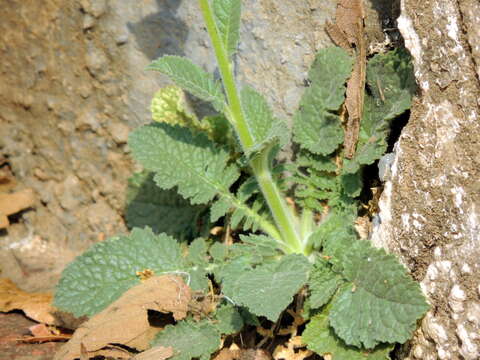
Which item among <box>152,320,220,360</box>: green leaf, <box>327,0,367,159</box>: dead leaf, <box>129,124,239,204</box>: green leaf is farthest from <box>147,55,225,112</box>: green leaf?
<box>152,320,220,360</box>: green leaf

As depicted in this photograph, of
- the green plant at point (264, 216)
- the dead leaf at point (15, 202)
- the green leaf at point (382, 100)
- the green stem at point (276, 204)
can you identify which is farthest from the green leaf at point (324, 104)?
the dead leaf at point (15, 202)

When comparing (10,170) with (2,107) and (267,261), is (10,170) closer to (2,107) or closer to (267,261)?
(2,107)

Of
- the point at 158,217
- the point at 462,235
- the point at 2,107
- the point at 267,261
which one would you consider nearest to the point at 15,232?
the point at 2,107

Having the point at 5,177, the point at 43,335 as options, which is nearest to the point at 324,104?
the point at 43,335

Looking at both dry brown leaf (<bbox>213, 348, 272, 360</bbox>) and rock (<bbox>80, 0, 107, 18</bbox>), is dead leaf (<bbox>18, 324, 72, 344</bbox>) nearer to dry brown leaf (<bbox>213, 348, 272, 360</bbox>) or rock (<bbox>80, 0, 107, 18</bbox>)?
dry brown leaf (<bbox>213, 348, 272, 360</bbox>)

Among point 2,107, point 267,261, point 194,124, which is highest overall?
point 2,107

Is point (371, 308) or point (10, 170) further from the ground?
point (10, 170)

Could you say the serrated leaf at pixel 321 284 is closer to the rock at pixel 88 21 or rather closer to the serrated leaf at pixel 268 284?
the serrated leaf at pixel 268 284
